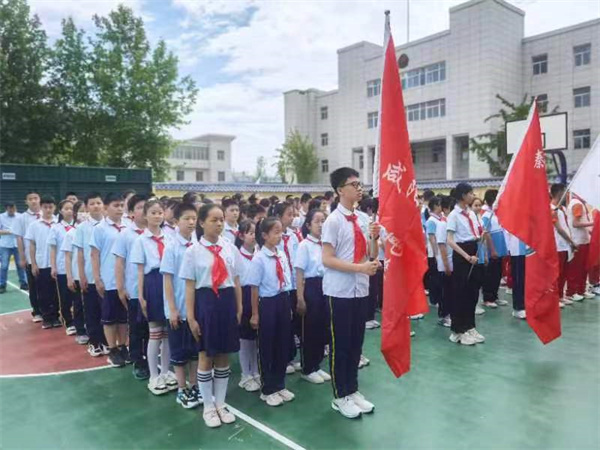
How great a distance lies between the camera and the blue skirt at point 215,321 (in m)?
3.21

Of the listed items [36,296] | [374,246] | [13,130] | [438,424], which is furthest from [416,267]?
[13,130]

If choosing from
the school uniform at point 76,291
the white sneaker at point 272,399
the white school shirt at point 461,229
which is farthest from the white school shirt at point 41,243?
the white school shirt at point 461,229

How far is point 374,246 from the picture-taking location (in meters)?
3.43

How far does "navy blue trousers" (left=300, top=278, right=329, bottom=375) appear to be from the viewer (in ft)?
13.3

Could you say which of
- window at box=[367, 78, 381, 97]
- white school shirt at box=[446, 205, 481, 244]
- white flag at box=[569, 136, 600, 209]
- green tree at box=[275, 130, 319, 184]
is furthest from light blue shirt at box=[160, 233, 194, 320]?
green tree at box=[275, 130, 319, 184]

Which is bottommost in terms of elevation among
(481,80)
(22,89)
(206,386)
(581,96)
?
→ (206,386)

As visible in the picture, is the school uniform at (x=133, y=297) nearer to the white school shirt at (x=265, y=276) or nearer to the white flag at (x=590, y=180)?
the white school shirt at (x=265, y=276)

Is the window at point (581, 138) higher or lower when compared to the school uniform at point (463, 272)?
higher

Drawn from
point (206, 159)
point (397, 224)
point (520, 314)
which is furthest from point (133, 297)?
point (206, 159)

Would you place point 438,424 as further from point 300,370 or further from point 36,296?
point 36,296

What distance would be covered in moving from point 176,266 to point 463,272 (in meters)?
3.03

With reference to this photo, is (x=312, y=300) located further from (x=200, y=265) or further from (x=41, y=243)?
(x=41, y=243)

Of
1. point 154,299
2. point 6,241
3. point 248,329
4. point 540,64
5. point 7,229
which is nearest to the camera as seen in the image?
point 154,299

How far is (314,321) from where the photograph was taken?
406 centimetres
